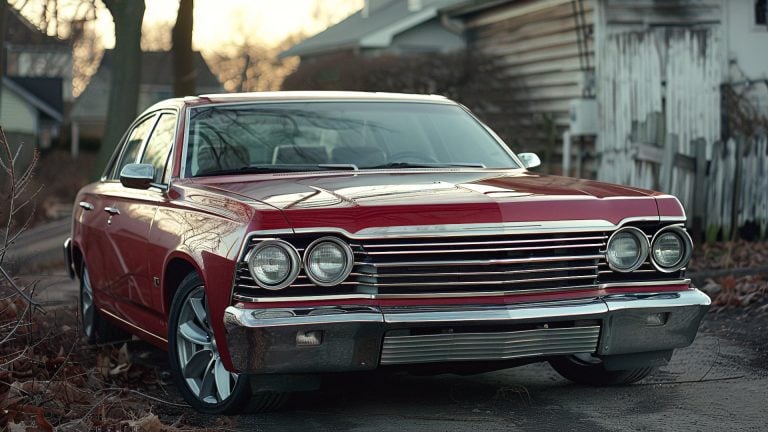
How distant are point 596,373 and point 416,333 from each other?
5.25 feet

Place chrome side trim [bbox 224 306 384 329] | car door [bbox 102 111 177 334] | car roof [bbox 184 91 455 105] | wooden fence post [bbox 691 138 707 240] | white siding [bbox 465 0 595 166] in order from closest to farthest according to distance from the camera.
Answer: chrome side trim [bbox 224 306 384 329]
car door [bbox 102 111 177 334]
car roof [bbox 184 91 455 105]
wooden fence post [bbox 691 138 707 240]
white siding [bbox 465 0 595 166]

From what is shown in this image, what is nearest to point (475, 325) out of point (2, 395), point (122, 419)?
point (122, 419)

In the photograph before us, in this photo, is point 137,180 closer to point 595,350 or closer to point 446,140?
point 446,140

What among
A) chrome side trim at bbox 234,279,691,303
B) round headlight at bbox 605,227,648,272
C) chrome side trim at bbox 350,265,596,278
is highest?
round headlight at bbox 605,227,648,272

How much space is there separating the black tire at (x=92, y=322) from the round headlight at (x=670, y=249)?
372 cm

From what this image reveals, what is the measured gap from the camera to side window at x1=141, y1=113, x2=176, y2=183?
7.27 meters

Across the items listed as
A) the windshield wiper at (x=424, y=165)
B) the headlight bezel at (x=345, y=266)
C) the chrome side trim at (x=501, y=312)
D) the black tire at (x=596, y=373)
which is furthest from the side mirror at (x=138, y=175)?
the black tire at (x=596, y=373)

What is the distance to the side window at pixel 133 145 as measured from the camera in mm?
8172

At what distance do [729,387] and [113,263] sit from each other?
350cm

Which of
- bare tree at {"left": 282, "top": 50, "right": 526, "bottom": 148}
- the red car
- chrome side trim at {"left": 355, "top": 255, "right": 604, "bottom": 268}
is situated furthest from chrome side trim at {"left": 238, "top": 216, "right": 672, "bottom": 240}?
bare tree at {"left": 282, "top": 50, "right": 526, "bottom": 148}

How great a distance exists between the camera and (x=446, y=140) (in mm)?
7461

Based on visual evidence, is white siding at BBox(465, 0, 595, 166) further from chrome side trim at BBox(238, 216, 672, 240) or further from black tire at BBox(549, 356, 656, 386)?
chrome side trim at BBox(238, 216, 672, 240)

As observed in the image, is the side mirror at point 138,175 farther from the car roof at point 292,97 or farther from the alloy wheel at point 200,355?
the alloy wheel at point 200,355

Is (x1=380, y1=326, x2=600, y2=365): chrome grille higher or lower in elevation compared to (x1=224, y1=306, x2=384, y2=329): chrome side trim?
lower
